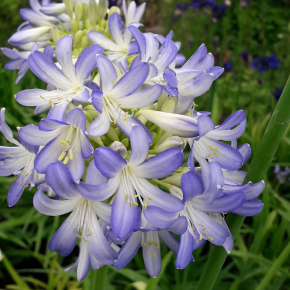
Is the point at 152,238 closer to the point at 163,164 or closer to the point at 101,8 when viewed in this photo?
the point at 163,164

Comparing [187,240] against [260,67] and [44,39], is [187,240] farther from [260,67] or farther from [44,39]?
[260,67]

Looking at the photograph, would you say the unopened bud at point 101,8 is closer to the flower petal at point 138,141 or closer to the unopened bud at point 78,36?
the unopened bud at point 78,36

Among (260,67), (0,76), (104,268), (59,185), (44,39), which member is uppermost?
(59,185)

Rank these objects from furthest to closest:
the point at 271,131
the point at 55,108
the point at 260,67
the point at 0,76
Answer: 1. the point at 260,67
2. the point at 0,76
3. the point at 55,108
4. the point at 271,131

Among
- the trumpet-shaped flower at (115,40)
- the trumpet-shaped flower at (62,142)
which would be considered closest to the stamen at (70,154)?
the trumpet-shaped flower at (62,142)

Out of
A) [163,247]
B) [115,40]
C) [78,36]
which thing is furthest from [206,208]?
[163,247]

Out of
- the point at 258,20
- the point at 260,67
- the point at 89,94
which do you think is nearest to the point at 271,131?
the point at 89,94
